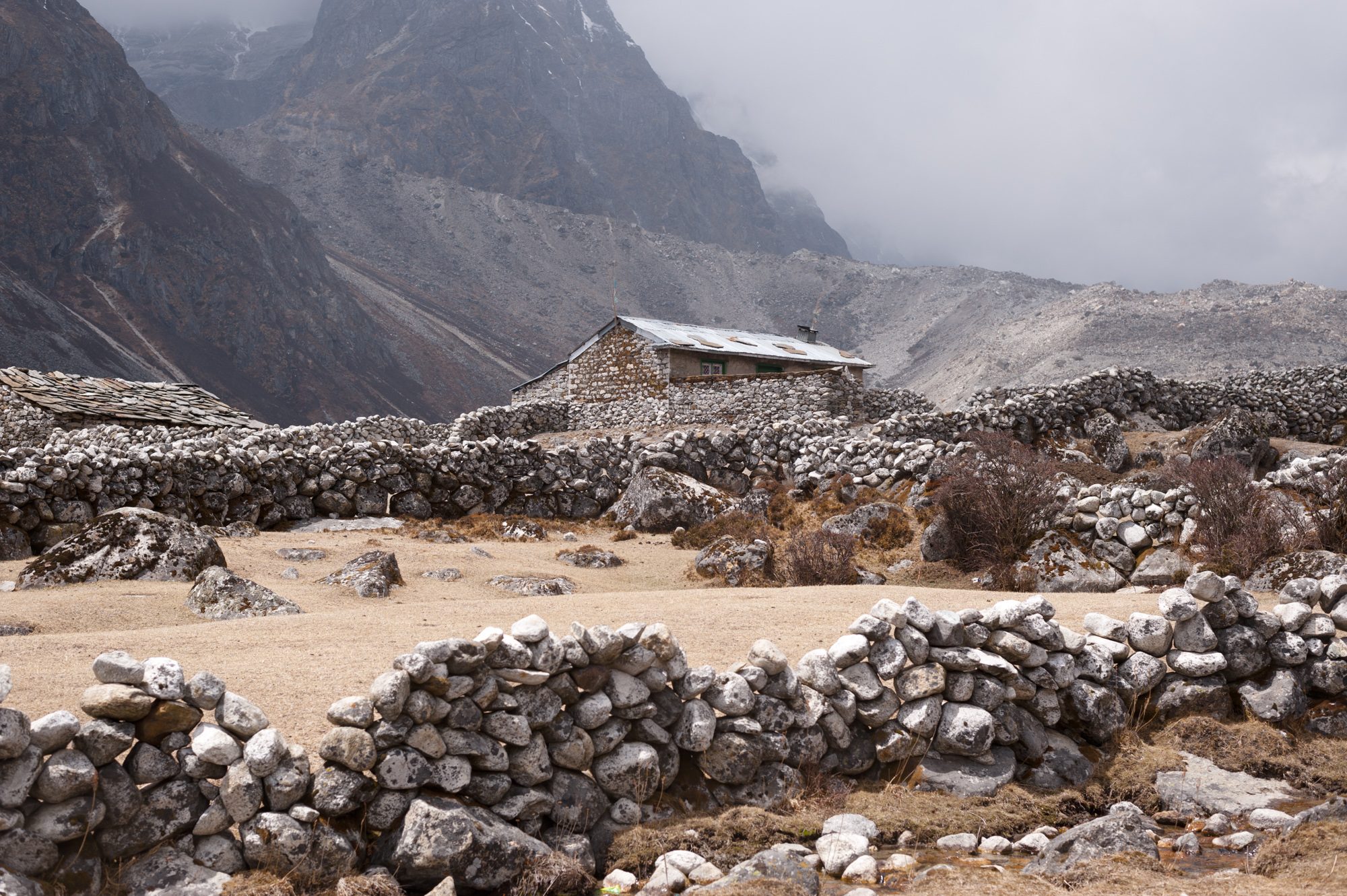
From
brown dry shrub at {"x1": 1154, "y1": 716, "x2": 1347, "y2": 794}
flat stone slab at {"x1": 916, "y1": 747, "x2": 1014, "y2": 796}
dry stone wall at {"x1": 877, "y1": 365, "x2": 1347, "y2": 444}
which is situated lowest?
flat stone slab at {"x1": 916, "y1": 747, "x2": 1014, "y2": 796}

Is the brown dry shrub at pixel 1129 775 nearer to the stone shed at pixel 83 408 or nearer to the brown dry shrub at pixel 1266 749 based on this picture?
the brown dry shrub at pixel 1266 749

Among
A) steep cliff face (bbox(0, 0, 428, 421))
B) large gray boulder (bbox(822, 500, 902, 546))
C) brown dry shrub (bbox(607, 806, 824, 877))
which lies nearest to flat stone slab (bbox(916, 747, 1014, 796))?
brown dry shrub (bbox(607, 806, 824, 877))

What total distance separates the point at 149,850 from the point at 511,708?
202cm

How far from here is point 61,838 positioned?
14.7 ft

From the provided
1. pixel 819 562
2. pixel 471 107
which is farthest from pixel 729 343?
pixel 471 107

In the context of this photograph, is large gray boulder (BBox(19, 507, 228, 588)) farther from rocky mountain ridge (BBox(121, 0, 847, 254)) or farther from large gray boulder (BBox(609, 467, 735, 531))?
rocky mountain ridge (BBox(121, 0, 847, 254))

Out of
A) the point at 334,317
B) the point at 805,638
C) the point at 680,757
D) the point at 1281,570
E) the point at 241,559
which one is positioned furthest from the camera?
the point at 334,317

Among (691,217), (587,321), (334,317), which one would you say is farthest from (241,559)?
(691,217)

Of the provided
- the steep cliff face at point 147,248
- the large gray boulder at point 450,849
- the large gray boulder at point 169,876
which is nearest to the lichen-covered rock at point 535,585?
the large gray boulder at point 450,849

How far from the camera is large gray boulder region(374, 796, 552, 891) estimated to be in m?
5.05

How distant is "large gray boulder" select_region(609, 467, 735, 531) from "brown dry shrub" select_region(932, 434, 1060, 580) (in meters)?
5.68

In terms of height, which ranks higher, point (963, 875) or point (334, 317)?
point (334, 317)

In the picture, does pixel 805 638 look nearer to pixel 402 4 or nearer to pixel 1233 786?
pixel 1233 786

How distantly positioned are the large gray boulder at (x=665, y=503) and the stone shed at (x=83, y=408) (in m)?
12.2
